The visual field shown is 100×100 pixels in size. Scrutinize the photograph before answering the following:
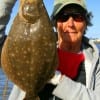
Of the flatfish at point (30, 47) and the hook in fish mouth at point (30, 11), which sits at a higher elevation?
the hook in fish mouth at point (30, 11)

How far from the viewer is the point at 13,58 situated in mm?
3752

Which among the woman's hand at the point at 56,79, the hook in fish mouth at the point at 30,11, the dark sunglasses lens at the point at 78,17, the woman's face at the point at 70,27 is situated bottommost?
the woman's hand at the point at 56,79

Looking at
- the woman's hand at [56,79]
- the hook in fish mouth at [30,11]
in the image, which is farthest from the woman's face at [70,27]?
the hook in fish mouth at [30,11]

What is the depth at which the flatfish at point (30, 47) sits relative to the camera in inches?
144

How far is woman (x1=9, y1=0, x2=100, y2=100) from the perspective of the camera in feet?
14.9

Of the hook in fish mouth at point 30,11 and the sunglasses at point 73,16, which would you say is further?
the sunglasses at point 73,16

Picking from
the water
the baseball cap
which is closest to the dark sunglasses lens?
the baseball cap

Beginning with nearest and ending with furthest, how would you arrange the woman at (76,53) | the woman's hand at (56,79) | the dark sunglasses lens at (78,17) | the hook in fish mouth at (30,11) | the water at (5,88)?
1. the hook in fish mouth at (30,11)
2. the woman's hand at (56,79)
3. the woman at (76,53)
4. the dark sunglasses lens at (78,17)
5. the water at (5,88)

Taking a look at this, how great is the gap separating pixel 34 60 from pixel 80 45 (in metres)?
1.30

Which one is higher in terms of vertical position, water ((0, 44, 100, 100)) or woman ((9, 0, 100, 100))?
woman ((9, 0, 100, 100))

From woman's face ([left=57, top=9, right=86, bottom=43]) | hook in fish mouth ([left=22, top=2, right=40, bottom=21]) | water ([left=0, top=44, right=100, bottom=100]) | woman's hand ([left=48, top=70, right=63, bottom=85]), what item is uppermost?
hook in fish mouth ([left=22, top=2, right=40, bottom=21])

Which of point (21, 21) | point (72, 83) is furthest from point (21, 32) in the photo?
point (72, 83)

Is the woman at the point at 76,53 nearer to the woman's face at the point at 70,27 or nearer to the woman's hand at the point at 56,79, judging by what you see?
the woman's face at the point at 70,27

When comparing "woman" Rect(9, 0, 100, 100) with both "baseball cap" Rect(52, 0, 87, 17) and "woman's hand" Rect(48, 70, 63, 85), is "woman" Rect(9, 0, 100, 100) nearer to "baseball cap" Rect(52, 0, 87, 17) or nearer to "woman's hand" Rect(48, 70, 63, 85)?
"baseball cap" Rect(52, 0, 87, 17)
